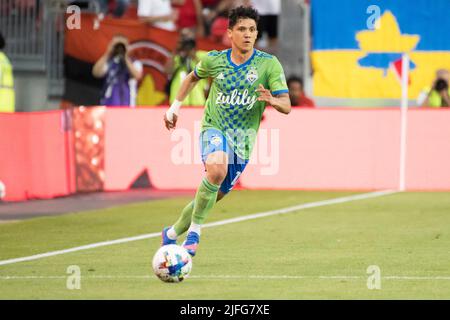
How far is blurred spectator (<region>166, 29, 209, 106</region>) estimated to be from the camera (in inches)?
886

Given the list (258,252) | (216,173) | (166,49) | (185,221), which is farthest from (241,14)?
(166,49)

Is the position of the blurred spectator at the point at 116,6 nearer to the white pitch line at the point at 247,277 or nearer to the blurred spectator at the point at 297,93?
the blurred spectator at the point at 297,93

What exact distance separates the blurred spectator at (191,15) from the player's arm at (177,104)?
40.0 ft

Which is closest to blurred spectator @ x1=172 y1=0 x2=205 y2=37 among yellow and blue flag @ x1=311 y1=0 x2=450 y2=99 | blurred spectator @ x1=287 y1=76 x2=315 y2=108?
yellow and blue flag @ x1=311 y1=0 x2=450 y2=99

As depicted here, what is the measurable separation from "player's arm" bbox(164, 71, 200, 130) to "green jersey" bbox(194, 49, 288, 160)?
0.29 metres

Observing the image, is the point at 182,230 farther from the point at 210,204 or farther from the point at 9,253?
the point at 9,253

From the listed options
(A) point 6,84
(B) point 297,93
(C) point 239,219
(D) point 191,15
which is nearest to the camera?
(C) point 239,219

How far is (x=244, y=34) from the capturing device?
41.5ft

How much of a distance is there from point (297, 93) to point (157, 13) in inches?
126

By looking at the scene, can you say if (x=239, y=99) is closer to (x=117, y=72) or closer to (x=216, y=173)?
(x=216, y=173)

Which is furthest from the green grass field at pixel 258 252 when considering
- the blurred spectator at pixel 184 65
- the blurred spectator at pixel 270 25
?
the blurred spectator at pixel 270 25

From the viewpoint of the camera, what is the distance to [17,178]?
1986 cm
